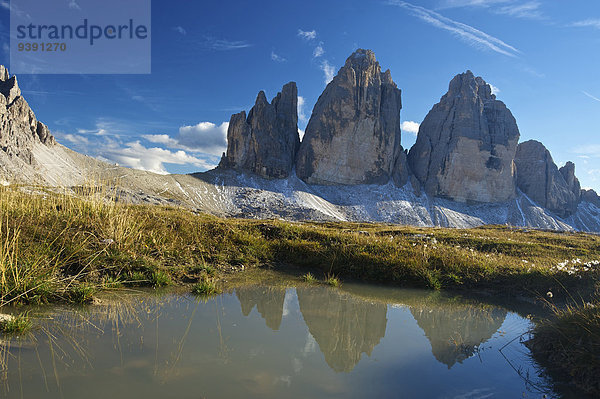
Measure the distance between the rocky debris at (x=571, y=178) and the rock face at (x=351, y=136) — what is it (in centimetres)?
8395

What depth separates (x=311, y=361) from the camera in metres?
4.17

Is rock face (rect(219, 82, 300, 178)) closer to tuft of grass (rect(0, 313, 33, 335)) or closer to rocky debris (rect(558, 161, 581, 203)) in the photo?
tuft of grass (rect(0, 313, 33, 335))

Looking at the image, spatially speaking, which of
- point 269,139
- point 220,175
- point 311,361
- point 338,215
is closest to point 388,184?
point 338,215

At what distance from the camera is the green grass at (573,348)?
4098 mm

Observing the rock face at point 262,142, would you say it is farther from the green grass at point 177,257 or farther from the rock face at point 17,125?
the green grass at point 177,257

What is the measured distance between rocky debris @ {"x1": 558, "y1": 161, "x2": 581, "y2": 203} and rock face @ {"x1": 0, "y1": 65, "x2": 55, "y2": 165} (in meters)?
196

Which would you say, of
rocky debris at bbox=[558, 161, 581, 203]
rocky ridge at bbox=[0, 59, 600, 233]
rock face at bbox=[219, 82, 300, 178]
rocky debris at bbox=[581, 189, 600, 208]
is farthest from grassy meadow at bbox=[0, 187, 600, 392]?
rocky debris at bbox=[581, 189, 600, 208]

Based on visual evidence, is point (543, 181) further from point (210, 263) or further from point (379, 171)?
point (210, 263)

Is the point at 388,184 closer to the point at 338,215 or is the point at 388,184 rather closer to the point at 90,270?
the point at 338,215

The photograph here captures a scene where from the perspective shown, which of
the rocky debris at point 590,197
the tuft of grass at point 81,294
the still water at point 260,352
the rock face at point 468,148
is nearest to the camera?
the still water at point 260,352

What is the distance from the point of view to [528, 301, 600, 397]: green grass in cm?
410

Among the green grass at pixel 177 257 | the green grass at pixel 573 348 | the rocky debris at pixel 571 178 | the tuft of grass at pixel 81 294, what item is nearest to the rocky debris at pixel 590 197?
the rocky debris at pixel 571 178

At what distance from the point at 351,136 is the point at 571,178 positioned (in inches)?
4282

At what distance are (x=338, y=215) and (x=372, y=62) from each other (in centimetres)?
6292
